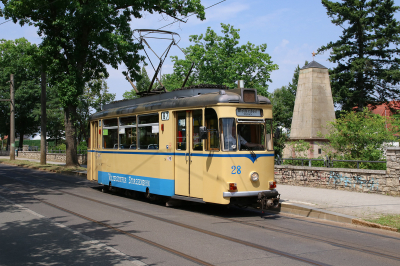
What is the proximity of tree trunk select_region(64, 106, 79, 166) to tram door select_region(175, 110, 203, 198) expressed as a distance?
17.0m

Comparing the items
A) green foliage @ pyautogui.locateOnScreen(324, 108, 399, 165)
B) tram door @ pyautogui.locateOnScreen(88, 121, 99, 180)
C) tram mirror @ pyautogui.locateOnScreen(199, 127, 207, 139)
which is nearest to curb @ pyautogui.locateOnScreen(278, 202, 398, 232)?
tram mirror @ pyautogui.locateOnScreen(199, 127, 207, 139)

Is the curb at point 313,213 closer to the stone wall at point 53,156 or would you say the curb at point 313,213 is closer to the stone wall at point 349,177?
the stone wall at point 349,177

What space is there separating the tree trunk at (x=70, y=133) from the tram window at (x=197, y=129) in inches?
691

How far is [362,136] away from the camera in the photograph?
1594 cm

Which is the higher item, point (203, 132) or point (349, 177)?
point (203, 132)

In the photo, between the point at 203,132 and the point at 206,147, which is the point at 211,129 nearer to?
the point at 206,147

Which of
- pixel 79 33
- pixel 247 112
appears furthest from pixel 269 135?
pixel 79 33

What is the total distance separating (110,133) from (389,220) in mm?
9926

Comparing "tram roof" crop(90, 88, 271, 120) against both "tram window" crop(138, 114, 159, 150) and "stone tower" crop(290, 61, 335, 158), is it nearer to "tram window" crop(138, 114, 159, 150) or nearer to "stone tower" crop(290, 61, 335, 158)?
"tram window" crop(138, 114, 159, 150)

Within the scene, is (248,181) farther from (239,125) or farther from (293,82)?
(293,82)

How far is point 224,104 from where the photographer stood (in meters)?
10.2

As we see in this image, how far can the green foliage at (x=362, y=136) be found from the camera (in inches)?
614

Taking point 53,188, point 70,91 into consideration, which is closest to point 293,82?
point 70,91

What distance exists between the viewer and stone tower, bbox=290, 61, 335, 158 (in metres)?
24.6
